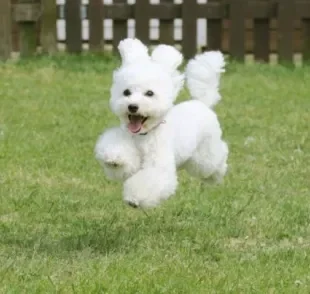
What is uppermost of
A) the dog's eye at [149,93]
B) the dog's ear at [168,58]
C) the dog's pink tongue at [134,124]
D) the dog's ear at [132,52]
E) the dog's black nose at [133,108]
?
the dog's ear at [132,52]

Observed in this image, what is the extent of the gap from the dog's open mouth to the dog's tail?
3.13 ft

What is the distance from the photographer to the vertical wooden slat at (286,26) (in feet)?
43.3

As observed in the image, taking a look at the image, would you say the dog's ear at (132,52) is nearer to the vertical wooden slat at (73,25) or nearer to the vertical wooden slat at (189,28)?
the vertical wooden slat at (189,28)

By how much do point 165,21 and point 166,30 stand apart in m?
0.11

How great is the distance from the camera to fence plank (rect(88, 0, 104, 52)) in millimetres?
13312

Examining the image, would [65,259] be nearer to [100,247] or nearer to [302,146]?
[100,247]

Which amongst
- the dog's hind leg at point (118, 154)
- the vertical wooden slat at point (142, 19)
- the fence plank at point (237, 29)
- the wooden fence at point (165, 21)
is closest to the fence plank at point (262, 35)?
the wooden fence at point (165, 21)

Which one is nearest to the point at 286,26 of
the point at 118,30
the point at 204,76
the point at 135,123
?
the point at 118,30

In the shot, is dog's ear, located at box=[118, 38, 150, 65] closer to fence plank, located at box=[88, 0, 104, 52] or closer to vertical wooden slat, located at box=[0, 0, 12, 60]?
vertical wooden slat, located at box=[0, 0, 12, 60]

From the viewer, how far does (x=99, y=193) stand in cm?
705

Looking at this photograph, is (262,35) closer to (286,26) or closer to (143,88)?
(286,26)

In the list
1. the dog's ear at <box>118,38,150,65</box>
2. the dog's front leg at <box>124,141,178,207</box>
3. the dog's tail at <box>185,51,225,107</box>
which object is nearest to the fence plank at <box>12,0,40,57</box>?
the dog's tail at <box>185,51,225,107</box>

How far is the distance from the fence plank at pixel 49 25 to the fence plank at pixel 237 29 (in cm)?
212

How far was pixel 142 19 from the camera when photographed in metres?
13.3
